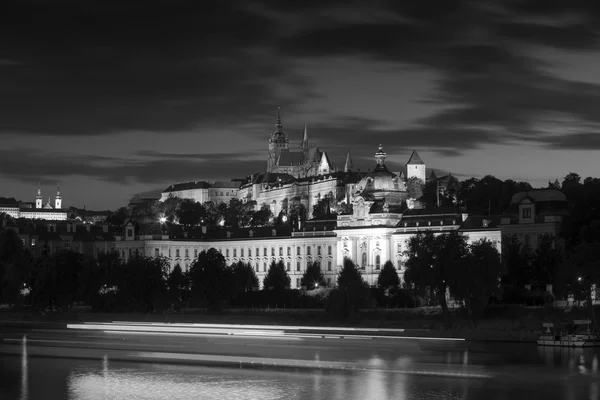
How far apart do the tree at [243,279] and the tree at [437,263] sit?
3003 cm

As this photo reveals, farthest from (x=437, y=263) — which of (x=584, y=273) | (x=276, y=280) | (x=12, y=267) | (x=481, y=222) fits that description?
(x=12, y=267)

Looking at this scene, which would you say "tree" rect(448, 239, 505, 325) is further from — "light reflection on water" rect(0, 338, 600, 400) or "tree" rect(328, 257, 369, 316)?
"light reflection on water" rect(0, 338, 600, 400)

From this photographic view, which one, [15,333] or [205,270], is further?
[205,270]

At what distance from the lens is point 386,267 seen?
132 meters

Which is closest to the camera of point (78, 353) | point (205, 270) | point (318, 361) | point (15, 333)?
point (318, 361)

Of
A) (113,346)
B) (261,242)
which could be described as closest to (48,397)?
(113,346)

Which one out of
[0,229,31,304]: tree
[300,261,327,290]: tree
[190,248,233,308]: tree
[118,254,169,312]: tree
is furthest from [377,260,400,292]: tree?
[0,229,31,304]: tree

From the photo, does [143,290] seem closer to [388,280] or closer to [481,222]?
[388,280]

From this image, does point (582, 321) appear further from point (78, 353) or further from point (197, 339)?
point (78, 353)

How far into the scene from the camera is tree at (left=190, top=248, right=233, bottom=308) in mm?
122375

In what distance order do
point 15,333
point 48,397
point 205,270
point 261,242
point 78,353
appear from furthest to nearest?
point 261,242 < point 205,270 < point 15,333 < point 78,353 < point 48,397

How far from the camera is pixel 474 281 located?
314ft

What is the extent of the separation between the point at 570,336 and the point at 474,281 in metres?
10.8

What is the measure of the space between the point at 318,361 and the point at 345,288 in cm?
2941
